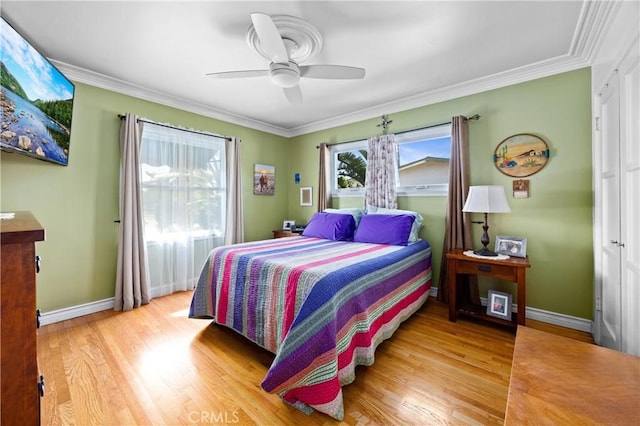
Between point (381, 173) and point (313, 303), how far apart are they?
2373 mm

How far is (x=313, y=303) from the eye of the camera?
1.51m

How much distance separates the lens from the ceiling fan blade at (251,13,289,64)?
1.49 m

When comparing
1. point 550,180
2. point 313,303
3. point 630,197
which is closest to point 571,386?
point 313,303

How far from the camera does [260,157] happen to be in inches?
169

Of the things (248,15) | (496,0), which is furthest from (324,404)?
(496,0)

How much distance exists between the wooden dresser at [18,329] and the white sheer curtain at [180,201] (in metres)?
2.69

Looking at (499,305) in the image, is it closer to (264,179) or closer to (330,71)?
(330,71)

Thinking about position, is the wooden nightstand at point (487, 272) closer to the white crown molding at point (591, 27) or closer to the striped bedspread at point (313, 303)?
the striped bedspread at point (313, 303)

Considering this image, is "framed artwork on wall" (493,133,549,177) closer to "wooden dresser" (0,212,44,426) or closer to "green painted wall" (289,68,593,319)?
"green painted wall" (289,68,593,319)

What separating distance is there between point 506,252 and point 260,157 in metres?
3.57

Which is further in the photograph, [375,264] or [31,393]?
[375,264]

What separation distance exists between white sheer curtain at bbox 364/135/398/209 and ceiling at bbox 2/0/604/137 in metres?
0.59

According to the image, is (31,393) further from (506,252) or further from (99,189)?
(506,252)

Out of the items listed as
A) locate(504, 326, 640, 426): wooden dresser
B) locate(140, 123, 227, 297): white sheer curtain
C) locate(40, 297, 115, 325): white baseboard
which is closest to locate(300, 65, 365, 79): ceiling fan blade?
locate(504, 326, 640, 426): wooden dresser
